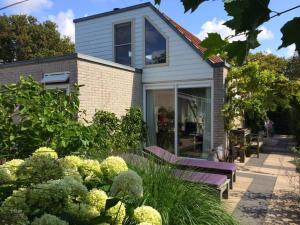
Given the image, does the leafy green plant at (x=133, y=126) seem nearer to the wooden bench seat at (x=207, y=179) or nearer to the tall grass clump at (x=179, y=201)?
the wooden bench seat at (x=207, y=179)

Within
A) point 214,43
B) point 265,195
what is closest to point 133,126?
point 265,195

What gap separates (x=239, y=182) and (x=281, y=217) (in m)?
2.58

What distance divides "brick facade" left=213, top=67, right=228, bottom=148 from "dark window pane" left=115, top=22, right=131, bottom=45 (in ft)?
12.3

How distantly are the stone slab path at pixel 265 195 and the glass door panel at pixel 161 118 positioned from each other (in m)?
2.54

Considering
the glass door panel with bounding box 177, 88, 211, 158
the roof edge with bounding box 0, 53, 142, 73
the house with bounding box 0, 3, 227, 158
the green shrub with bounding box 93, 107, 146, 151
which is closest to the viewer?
the roof edge with bounding box 0, 53, 142, 73

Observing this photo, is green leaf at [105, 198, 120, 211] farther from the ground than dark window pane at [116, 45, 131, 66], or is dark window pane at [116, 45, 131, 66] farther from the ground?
dark window pane at [116, 45, 131, 66]

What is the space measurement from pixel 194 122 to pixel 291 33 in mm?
10308

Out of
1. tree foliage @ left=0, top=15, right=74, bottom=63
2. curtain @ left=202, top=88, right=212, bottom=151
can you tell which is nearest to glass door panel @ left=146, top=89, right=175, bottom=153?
curtain @ left=202, top=88, right=212, bottom=151

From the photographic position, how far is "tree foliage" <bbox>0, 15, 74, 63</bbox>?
2897 cm

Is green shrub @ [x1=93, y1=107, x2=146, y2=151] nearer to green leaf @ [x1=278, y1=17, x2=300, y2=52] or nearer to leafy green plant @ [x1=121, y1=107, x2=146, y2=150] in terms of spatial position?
leafy green plant @ [x1=121, y1=107, x2=146, y2=150]

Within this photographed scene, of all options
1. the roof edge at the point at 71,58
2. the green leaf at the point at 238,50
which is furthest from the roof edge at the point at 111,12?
the green leaf at the point at 238,50

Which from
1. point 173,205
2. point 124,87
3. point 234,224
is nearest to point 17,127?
point 173,205

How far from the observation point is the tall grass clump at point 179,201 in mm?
3262

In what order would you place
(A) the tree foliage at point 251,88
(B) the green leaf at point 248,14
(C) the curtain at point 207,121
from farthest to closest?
(C) the curtain at point 207,121
(A) the tree foliage at point 251,88
(B) the green leaf at point 248,14
